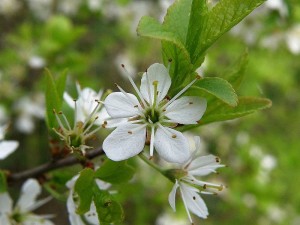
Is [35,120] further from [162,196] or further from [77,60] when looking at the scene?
[77,60]

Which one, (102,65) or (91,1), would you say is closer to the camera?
(91,1)

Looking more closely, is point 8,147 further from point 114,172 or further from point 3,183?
point 114,172

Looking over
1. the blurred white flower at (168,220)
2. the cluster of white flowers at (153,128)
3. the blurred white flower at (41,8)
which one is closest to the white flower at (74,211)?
the cluster of white flowers at (153,128)

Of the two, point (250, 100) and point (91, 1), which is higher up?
point (250, 100)

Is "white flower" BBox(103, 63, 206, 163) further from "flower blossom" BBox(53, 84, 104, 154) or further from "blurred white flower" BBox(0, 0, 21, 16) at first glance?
"blurred white flower" BBox(0, 0, 21, 16)

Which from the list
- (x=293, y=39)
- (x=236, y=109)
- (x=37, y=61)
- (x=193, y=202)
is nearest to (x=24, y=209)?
(x=193, y=202)

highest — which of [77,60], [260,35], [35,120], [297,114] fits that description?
[77,60]

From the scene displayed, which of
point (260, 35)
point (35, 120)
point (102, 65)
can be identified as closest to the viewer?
point (260, 35)

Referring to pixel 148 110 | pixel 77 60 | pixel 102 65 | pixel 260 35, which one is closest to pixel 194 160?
pixel 148 110
